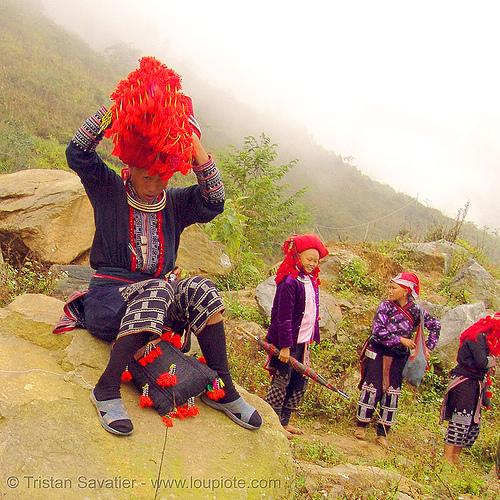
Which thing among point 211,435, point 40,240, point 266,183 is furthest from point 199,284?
point 266,183

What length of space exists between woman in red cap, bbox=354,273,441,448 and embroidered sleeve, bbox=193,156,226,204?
95.8 inches

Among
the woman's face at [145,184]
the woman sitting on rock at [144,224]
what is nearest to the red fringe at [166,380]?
the woman sitting on rock at [144,224]

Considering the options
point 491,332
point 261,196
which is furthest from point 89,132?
point 261,196

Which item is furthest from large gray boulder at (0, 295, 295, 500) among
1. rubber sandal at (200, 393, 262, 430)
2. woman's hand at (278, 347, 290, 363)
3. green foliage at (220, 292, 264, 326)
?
green foliage at (220, 292, 264, 326)

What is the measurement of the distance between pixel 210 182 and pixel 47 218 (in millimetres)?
3896

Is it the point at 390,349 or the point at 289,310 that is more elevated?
the point at 289,310

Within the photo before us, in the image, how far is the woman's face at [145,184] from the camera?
7.73 feet

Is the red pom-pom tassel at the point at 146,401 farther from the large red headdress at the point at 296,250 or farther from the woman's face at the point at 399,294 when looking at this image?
the woman's face at the point at 399,294

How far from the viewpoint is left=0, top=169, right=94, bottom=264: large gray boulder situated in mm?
5492

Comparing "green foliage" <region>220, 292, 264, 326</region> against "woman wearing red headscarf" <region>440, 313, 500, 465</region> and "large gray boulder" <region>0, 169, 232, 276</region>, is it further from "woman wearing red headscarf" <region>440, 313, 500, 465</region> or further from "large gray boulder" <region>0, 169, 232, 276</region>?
"woman wearing red headscarf" <region>440, 313, 500, 465</region>

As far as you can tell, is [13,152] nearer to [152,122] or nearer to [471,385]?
[152,122]

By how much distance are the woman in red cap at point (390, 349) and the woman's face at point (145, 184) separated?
2707 mm

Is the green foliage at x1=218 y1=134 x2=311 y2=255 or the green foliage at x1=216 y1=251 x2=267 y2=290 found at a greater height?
the green foliage at x1=218 y1=134 x2=311 y2=255

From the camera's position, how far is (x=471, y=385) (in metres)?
4.32
